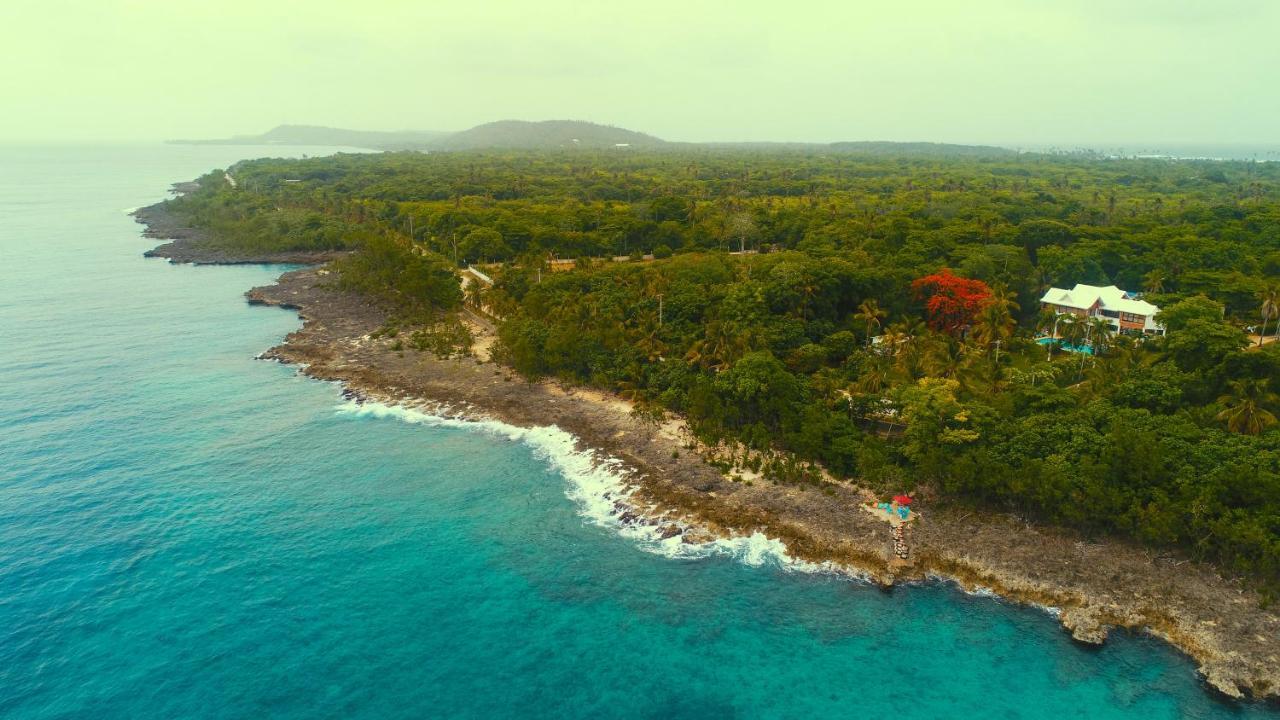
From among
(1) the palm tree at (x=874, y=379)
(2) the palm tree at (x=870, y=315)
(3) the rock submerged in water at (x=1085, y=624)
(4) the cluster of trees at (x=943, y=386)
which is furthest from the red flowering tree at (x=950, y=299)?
(3) the rock submerged in water at (x=1085, y=624)

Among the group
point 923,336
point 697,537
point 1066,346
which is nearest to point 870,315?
point 923,336

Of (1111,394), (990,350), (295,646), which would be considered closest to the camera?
(295,646)

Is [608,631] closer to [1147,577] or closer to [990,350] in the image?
[1147,577]

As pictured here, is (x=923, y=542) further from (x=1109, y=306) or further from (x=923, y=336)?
(x=1109, y=306)

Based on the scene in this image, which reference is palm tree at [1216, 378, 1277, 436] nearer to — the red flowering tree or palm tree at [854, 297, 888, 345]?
the red flowering tree

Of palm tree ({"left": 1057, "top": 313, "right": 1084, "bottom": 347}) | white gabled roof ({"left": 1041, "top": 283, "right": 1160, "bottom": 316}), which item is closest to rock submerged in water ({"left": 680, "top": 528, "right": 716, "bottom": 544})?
palm tree ({"left": 1057, "top": 313, "right": 1084, "bottom": 347})

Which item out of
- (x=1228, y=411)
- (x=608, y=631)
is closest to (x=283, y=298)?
(x=608, y=631)
